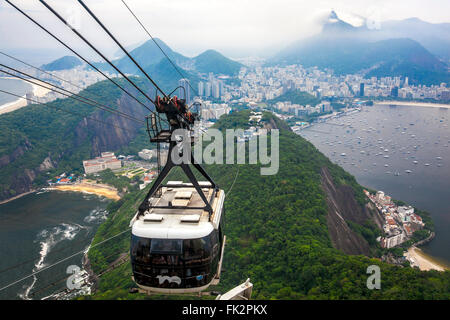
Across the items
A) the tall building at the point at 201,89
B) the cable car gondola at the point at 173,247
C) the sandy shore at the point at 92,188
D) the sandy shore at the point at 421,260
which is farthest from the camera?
the tall building at the point at 201,89

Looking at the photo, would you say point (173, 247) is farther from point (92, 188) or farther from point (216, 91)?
point (216, 91)

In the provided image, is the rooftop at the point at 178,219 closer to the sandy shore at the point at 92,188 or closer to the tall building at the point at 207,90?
the sandy shore at the point at 92,188

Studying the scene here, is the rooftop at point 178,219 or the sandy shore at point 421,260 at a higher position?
the rooftop at point 178,219

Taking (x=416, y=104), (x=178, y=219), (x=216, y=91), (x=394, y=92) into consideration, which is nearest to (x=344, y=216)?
(x=178, y=219)

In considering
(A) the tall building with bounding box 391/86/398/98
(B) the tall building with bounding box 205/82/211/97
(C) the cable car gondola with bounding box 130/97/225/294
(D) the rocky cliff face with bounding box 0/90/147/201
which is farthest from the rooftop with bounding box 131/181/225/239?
(A) the tall building with bounding box 391/86/398/98

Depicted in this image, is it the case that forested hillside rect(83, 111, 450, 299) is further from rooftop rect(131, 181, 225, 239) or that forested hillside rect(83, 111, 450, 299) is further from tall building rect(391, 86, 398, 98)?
tall building rect(391, 86, 398, 98)

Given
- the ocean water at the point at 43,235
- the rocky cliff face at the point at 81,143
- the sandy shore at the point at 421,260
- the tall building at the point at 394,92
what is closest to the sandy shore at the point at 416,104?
the tall building at the point at 394,92
